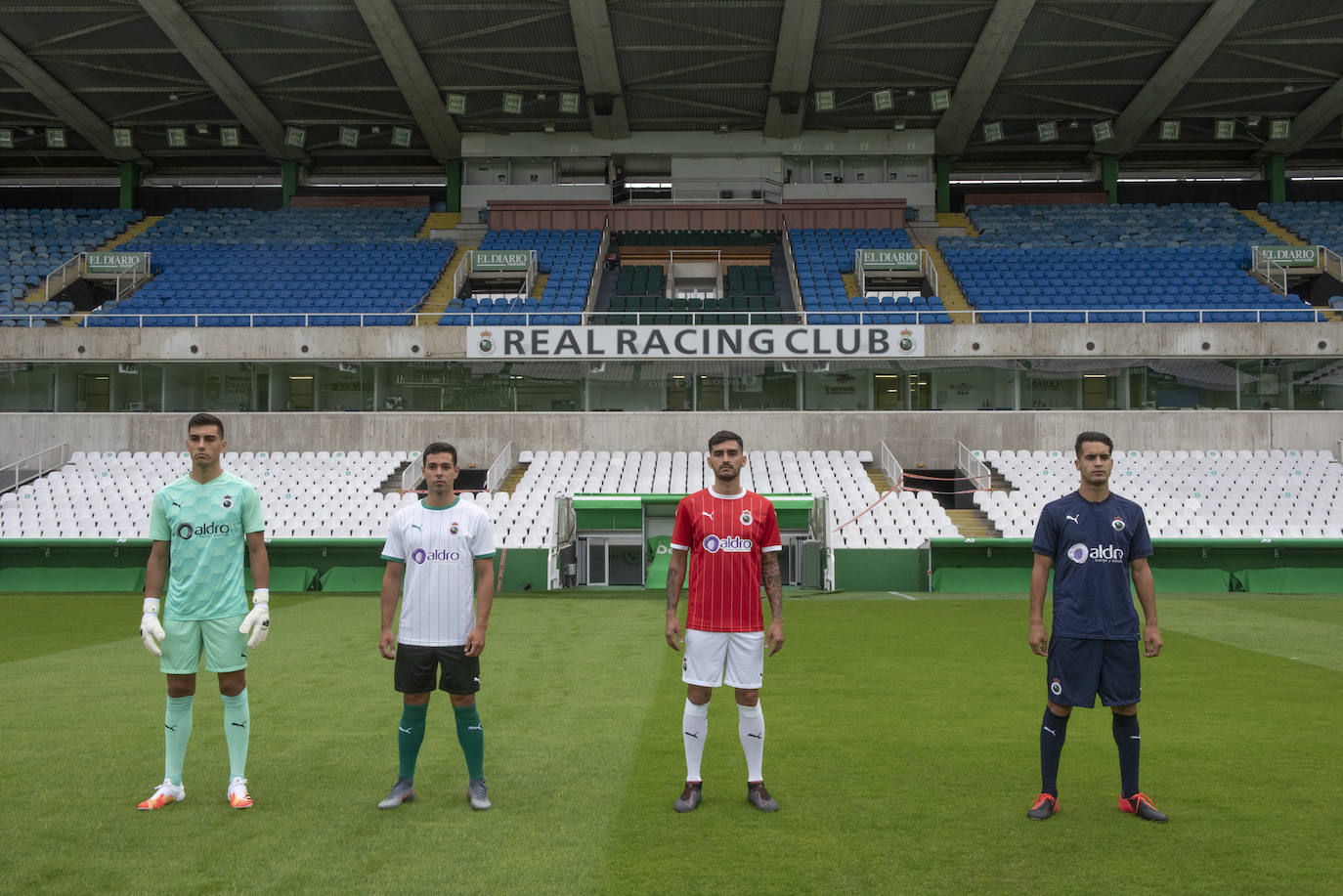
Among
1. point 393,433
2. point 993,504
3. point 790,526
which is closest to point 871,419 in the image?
point 993,504

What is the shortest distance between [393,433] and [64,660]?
18273mm

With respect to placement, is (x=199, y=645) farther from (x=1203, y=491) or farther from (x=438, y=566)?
(x=1203, y=491)

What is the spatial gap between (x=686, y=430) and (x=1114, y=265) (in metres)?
16.3

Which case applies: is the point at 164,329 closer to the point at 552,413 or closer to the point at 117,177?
the point at 552,413

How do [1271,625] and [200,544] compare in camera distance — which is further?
[1271,625]

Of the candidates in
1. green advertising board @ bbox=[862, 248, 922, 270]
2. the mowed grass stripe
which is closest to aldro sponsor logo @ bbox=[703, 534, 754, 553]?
the mowed grass stripe

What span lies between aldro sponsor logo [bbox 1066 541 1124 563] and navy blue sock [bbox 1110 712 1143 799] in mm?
821

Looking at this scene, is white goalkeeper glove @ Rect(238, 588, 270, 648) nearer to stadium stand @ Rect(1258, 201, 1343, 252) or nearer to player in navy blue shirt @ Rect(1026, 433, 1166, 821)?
player in navy blue shirt @ Rect(1026, 433, 1166, 821)

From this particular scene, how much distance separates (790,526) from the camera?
21875 mm

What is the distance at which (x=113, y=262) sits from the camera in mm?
35094

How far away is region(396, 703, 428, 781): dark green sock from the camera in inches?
219

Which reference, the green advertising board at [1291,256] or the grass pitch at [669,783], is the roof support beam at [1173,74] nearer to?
the green advertising board at [1291,256]

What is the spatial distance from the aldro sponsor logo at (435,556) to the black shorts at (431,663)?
1.49 feet

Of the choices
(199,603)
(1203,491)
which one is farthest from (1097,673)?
(1203,491)
